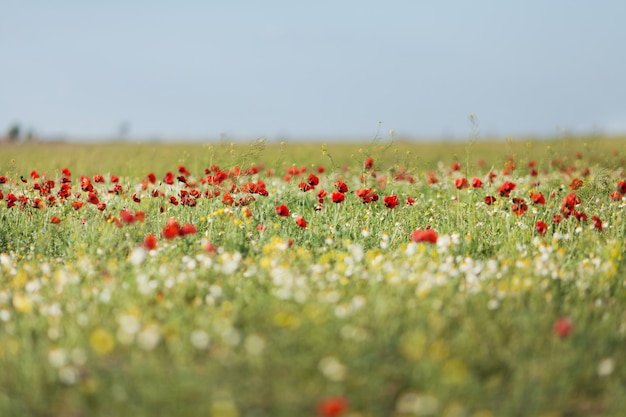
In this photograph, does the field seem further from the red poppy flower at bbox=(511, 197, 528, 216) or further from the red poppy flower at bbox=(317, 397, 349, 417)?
the red poppy flower at bbox=(511, 197, 528, 216)

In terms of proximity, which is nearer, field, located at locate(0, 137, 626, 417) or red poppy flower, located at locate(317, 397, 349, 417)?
red poppy flower, located at locate(317, 397, 349, 417)

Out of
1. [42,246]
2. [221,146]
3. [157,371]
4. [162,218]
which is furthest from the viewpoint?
[221,146]

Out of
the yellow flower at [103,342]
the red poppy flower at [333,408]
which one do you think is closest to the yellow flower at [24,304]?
the yellow flower at [103,342]

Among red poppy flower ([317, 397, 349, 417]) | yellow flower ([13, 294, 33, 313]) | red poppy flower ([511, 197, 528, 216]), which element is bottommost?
red poppy flower ([317, 397, 349, 417])

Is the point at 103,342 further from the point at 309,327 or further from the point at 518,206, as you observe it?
the point at 518,206

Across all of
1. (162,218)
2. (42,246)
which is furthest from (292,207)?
(42,246)

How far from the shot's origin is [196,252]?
586 centimetres

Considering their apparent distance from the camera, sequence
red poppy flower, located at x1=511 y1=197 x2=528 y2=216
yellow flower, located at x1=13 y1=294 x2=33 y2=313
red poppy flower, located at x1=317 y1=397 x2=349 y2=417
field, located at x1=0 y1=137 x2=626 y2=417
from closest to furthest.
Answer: red poppy flower, located at x1=317 y1=397 x2=349 y2=417 → field, located at x1=0 y1=137 x2=626 y2=417 → yellow flower, located at x1=13 y1=294 x2=33 y2=313 → red poppy flower, located at x1=511 y1=197 x2=528 y2=216

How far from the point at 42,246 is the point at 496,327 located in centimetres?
440

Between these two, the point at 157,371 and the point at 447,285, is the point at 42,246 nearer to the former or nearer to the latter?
the point at 157,371

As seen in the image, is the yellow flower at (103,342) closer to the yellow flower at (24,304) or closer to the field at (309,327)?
the field at (309,327)

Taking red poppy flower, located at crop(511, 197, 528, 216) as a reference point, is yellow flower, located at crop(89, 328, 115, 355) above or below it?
below

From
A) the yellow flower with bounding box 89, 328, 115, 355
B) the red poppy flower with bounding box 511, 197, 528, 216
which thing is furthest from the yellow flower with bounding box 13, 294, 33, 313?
the red poppy flower with bounding box 511, 197, 528, 216

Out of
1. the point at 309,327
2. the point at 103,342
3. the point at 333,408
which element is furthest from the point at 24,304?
the point at 333,408
